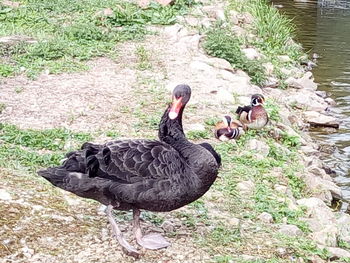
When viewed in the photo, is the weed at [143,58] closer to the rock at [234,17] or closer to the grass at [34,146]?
the grass at [34,146]

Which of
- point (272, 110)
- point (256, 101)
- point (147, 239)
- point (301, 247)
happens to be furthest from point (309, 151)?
point (147, 239)

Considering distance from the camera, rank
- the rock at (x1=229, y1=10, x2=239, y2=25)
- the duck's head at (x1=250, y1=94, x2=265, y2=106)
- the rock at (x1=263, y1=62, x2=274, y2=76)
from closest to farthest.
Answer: the duck's head at (x1=250, y1=94, x2=265, y2=106) < the rock at (x1=263, y1=62, x2=274, y2=76) < the rock at (x1=229, y1=10, x2=239, y2=25)

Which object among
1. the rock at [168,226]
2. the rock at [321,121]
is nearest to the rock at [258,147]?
the rock at [168,226]

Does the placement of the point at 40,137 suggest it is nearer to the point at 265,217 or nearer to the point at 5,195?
the point at 5,195

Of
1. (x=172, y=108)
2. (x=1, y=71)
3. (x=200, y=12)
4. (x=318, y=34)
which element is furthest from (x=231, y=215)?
(x=318, y=34)

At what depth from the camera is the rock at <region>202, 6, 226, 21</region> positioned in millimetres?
12531

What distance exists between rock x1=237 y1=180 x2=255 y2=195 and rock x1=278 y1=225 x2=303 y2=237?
0.66 meters

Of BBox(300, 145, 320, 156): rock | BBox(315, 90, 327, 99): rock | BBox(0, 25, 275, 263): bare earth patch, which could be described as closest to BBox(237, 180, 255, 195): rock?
BBox(0, 25, 275, 263): bare earth patch

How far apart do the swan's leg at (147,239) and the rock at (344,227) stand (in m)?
1.73

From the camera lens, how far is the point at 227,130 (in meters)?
7.07

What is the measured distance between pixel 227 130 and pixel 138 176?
9.26 feet

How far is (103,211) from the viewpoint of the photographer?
5000 millimetres

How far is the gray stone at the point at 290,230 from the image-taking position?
523 centimetres

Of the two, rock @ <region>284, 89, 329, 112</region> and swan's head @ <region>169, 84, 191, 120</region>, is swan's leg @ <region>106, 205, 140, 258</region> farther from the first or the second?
rock @ <region>284, 89, 329, 112</region>
